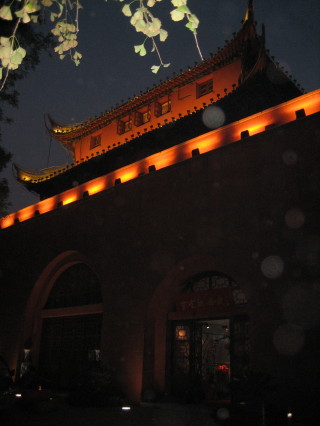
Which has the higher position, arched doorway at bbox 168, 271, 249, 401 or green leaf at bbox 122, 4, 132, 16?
green leaf at bbox 122, 4, 132, 16

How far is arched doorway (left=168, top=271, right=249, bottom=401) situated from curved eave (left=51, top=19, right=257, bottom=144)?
678 cm

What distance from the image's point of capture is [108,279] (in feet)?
35.0

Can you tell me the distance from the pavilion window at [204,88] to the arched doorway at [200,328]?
6.45 metres

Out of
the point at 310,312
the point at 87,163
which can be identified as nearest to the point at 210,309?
the point at 310,312

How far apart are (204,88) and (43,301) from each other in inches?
367

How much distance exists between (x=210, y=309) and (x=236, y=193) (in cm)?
282

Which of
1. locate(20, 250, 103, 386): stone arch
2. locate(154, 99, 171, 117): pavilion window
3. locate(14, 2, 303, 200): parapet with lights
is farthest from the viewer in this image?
locate(154, 99, 171, 117): pavilion window

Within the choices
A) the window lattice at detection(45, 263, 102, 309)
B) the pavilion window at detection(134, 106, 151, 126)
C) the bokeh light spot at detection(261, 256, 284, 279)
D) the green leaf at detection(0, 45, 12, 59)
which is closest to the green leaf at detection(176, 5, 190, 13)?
the green leaf at detection(0, 45, 12, 59)

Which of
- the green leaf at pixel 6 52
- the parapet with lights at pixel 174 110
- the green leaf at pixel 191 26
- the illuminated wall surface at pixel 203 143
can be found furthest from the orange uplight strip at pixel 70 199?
the green leaf at pixel 191 26

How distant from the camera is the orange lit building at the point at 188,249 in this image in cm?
751

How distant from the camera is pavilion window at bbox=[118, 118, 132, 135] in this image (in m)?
Answer: 15.0

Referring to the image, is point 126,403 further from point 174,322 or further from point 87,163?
point 87,163

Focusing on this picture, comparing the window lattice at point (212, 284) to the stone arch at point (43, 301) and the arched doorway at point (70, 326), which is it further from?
the stone arch at point (43, 301)

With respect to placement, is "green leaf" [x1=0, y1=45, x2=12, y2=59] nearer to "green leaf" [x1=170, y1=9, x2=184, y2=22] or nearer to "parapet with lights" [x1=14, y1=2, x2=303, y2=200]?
"green leaf" [x1=170, y1=9, x2=184, y2=22]
